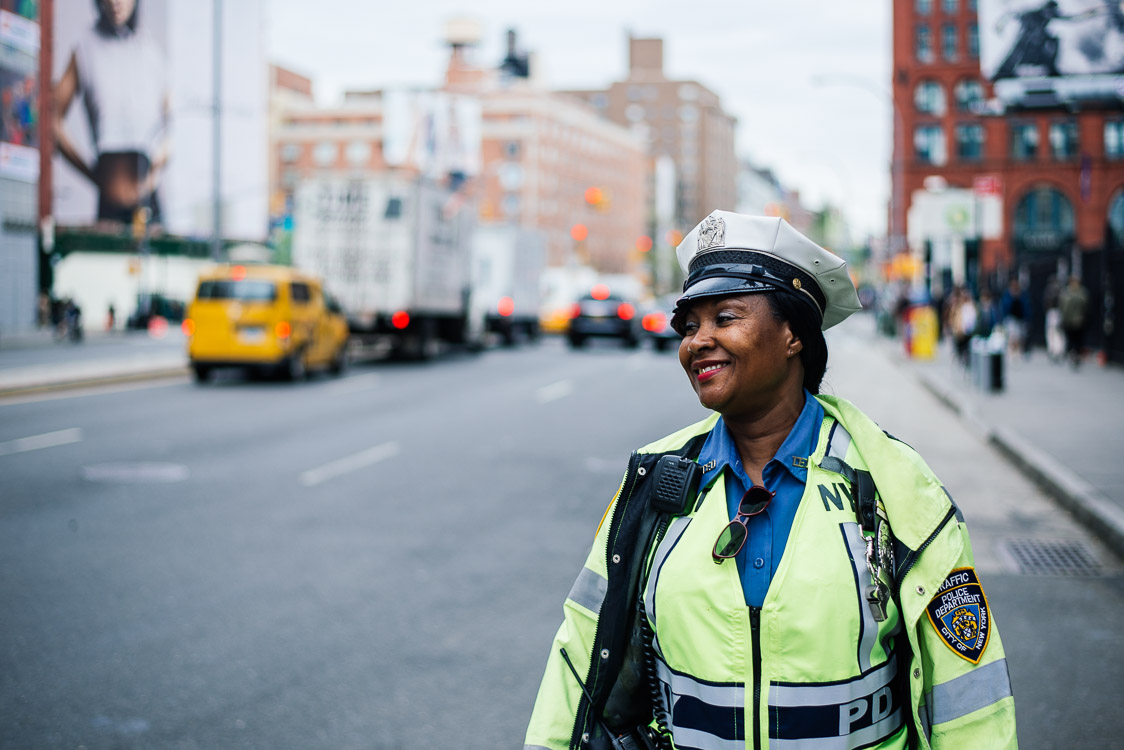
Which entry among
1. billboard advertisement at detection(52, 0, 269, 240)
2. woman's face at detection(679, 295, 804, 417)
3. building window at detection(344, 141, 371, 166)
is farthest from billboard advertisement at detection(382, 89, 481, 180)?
woman's face at detection(679, 295, 804, 417)

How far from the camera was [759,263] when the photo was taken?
2.17 m

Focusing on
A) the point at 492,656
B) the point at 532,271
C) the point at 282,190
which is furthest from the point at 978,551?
the point at 282,190

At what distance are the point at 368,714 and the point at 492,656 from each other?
88cm

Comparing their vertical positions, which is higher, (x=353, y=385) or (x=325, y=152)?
(x=325, y=152)

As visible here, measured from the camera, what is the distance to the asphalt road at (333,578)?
187 inches

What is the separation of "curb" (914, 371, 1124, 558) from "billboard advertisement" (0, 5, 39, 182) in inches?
1572

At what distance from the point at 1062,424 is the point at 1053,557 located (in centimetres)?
668

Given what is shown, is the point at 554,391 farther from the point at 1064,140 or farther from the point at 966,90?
the point at 966,90

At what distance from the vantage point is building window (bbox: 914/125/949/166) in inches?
3054

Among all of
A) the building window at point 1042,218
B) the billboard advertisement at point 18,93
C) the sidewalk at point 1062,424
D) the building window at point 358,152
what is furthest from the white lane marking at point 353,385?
the building window at point 358,152

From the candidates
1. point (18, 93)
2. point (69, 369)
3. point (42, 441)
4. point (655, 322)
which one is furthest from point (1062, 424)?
point (18, 93)

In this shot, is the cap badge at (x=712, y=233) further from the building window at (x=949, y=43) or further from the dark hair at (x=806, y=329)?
the building window at (x=949, y=43)

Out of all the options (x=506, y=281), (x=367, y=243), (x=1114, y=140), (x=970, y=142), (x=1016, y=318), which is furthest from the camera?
(x=970, y=142)

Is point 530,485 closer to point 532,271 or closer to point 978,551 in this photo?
point 978,551
